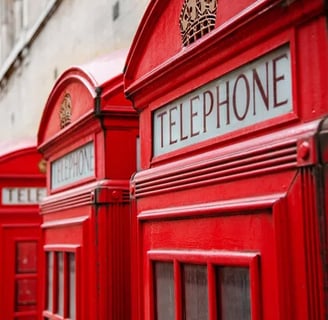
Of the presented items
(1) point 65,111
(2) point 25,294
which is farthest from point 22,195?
(1) point 65,111

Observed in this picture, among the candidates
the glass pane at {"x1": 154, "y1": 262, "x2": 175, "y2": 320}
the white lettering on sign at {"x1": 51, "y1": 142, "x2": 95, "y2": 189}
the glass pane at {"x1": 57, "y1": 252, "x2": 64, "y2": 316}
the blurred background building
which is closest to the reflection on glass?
the glass pane at {"x1": 57, "y1": 252, "x2": 64, "y2": 316}

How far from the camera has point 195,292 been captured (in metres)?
1.55

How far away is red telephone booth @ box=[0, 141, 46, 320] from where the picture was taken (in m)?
4.20

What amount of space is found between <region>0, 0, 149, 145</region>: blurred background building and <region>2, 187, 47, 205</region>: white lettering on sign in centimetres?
73

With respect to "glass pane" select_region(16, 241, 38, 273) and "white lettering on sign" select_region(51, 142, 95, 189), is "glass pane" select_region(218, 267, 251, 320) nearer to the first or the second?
"white lettering on sign" select_region(51, 142, 95, 189)

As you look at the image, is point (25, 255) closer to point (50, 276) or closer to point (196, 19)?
point (50, 276)

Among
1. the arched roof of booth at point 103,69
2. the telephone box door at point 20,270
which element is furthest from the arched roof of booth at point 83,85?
the telephone box door at point 20,270

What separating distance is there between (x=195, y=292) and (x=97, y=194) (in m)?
0.87

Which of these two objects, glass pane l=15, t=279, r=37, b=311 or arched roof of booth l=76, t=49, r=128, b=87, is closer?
arched roof of booth l=76, t=49, r=128, b=87

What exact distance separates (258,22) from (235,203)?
36 centimetres

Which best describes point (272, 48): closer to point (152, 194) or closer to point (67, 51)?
point (152, 194)

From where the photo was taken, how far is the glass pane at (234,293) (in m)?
1.36

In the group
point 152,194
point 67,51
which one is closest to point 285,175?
point 152,194

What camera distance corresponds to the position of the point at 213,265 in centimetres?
145
